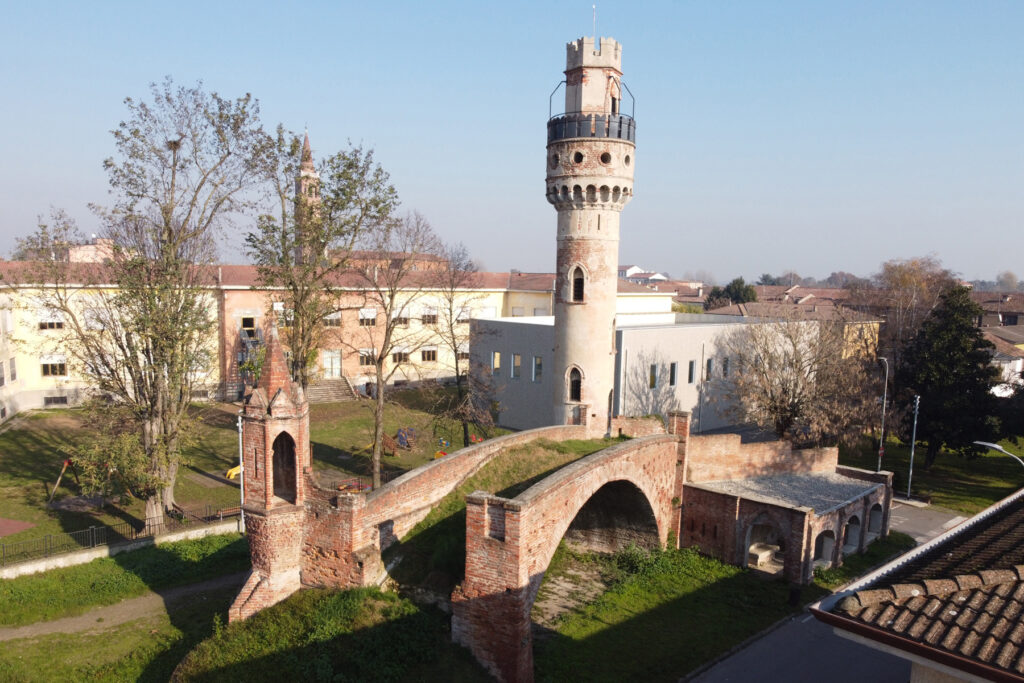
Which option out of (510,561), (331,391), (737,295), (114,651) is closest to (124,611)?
(114,651)

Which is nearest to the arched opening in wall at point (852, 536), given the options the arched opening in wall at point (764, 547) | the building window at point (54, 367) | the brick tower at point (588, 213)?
the arched opening in wall at point (764, 547)

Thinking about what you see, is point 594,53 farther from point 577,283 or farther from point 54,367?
point 54,367

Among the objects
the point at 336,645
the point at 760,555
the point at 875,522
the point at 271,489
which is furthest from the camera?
the point at 875,522

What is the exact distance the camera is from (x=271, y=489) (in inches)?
547

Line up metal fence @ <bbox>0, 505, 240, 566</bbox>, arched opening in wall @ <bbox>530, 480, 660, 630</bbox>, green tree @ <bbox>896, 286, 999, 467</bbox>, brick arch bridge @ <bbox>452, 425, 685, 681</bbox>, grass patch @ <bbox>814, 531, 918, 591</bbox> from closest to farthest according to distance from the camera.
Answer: brick arch bridge @ <bbox>452, 425, 685, 681</bbox>, arched opening in wall @ <bbox>530, 480, 660, 630</bbox>, metal fence @ <bbox>0, 505, 240, 566</bbox>, grass patch @ <bbox>814, 531, 918, 591</bbox>, green tree @ <bbox>896, 286, 999, 467</bbox>

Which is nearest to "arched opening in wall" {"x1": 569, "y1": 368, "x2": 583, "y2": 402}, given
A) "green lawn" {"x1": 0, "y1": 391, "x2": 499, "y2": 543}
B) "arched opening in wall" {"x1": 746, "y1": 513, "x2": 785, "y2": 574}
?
"green lawn" {"x1": 0, "y1": 391, "x2": 499, "y2": 543}

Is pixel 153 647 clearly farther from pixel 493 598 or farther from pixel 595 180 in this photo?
pixel 595 180

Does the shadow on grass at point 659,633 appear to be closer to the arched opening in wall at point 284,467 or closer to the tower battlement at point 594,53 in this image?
the arched opening in wall at point 284,467

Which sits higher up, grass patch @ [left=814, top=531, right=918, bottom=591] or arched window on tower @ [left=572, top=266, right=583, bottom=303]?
arched window on tower @ [left=572, top=266, right=583, bottom=303]

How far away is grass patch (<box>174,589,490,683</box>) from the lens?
12250 millimetres

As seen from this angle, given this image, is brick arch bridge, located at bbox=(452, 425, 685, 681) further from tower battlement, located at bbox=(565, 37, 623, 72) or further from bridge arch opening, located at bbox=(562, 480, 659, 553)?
tower battlement, located at bbox=(565, 37, 623, 72)

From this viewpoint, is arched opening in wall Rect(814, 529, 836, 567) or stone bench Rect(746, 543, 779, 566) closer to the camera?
stone bench Rect(746, 543, 779, 566)

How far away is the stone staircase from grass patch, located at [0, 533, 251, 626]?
22.1 m

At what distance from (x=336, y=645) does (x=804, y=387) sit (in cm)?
2392
